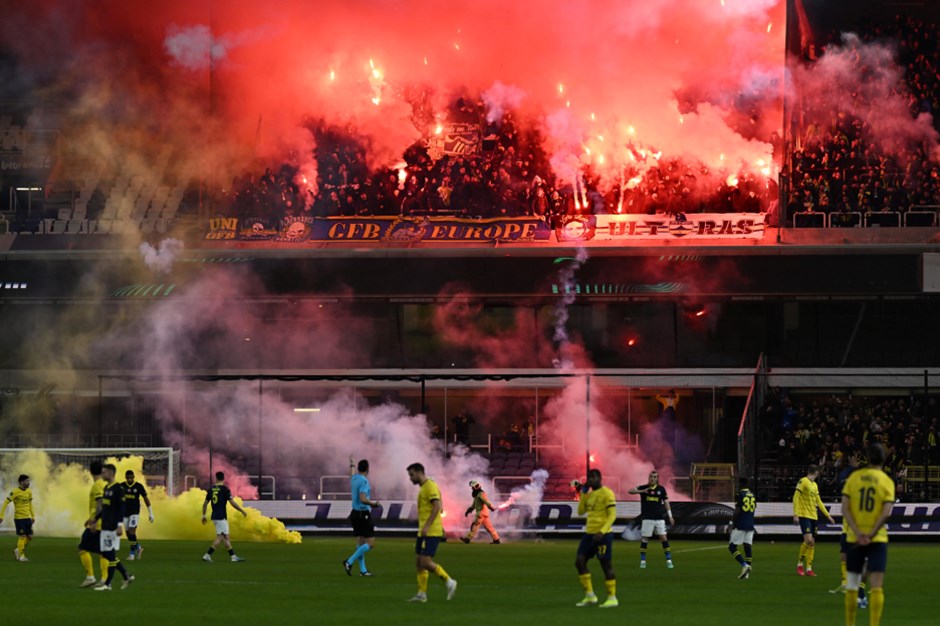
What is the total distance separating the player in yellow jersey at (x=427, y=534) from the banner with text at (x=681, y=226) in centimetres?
2636

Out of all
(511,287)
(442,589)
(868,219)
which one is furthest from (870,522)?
(868,219)

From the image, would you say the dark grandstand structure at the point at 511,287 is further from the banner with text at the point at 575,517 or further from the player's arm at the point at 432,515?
the player's arm at the point at 432,515

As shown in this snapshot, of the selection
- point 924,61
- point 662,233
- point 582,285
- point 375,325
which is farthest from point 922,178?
point 375,325

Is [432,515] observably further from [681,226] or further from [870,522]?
[681,226]

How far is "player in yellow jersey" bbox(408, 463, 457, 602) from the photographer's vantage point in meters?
19.6

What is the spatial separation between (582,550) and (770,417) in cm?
2417

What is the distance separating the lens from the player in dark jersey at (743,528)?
2540 centimetres

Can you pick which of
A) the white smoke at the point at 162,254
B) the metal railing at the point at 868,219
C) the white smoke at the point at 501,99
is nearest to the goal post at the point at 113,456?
the white smoke at the point at 162,254

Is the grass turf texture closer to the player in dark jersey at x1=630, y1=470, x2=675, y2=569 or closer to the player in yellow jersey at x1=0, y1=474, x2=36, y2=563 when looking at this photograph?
the player in yellow jersey at x1=0, y1=474, x2=36, y2=563

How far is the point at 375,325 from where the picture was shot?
47562 millimetres

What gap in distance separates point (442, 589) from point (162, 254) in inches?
1068

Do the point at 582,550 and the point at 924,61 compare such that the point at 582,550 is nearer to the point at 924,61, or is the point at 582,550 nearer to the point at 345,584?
the point at 345,584

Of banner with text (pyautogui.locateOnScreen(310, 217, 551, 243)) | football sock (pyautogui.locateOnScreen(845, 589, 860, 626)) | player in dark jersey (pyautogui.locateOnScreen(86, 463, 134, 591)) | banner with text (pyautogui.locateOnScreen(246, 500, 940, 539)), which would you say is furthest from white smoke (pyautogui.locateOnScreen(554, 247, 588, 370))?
football sock (pyautogui.locateOnScreen(845, 589, 860, 626))

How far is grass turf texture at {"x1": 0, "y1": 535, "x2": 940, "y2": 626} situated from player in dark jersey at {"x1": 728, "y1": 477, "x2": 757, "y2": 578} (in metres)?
0.41
